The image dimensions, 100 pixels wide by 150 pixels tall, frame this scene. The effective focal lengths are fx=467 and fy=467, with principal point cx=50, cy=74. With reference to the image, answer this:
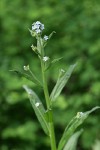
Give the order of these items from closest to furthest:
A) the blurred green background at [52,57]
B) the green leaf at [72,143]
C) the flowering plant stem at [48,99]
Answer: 1. the flowering plant stem at [48,99]
2. the green leaf at [72,143]
3. the blurred green background at [52,57]

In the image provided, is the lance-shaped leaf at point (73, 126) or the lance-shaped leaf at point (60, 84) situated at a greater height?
the lance-shaped leaf at point (60, 84)

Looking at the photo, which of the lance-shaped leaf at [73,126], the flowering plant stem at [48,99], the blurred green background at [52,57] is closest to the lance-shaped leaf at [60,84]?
the flowering plant stem at [48,99]

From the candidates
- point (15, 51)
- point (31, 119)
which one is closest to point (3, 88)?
point (31, 119)

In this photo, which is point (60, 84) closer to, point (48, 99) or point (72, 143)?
point (48, 99)

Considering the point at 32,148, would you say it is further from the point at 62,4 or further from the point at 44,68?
the point at 44,68

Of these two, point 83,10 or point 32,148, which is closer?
point 32,148

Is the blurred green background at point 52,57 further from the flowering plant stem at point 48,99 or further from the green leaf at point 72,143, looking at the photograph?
the flowering plant stem at point 48,99

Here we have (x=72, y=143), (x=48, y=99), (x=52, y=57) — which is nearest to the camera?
(x=48, y=99)

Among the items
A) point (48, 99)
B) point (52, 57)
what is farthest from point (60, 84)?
point (52, 57)
